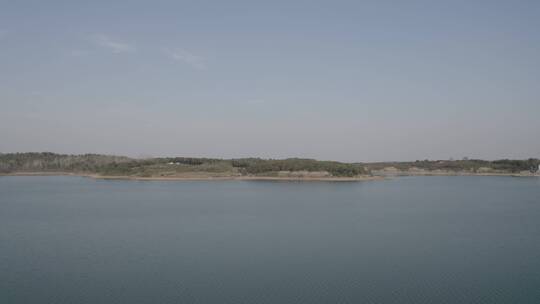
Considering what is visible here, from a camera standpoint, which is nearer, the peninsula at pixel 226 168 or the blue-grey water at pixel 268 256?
the blue-grey water at pixel 268 256

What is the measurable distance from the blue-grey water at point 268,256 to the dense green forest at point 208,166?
3859cm

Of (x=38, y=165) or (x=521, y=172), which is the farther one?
(x=38, y=165)

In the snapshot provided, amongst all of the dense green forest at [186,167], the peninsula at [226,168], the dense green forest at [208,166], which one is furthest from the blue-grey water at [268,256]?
the dense green forest at [208,166]

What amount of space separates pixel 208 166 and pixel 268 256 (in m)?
53.7

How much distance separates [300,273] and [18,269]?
7.73 metres

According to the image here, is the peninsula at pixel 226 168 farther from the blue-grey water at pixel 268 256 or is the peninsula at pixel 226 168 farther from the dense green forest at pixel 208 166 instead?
the blue-grey water at pixel 268 256

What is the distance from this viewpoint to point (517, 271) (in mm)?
12141

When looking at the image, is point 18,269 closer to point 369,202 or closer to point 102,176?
point 369,202

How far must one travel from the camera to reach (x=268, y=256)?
13.8 metres

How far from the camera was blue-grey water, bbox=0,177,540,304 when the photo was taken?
10344 mm

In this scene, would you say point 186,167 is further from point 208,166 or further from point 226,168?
point 226,168

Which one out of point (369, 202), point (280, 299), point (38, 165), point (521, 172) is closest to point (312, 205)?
point (369, 202)

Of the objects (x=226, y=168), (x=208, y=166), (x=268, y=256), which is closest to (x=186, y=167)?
(x=208, y=166)

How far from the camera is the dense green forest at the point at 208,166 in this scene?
6325 cm
